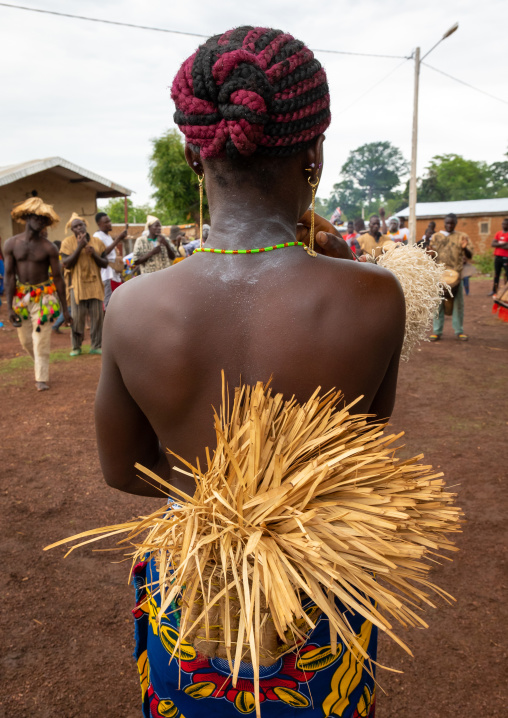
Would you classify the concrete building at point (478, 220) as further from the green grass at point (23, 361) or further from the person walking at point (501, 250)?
the green grass at point (23, 361)

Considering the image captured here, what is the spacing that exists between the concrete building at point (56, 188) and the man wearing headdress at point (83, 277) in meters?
5.85

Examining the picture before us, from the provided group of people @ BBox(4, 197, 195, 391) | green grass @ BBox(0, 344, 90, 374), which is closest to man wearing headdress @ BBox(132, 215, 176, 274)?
group of people @ BBox(4, 197, 195, 391)

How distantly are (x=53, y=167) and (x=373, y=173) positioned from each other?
306 feet

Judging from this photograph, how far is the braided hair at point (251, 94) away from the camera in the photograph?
1081 mm

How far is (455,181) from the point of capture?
190 ft

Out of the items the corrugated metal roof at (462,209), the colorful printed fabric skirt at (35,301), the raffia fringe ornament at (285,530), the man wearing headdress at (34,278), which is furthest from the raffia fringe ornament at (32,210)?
the corrugated metal roof at (462,209)

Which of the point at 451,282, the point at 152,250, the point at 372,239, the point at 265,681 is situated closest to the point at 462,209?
the point at 372,239

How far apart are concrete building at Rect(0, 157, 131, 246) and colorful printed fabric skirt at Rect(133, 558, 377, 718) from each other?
44.9 ft

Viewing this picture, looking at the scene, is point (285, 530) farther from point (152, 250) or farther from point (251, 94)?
point (152, 250)

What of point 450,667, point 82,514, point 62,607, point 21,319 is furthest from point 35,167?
point 450,667

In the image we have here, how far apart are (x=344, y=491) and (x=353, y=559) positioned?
0.39ft

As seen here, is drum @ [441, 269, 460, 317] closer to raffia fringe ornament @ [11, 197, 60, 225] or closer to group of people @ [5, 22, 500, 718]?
raffia fringe ornament @ [11, 197, 60, 225]

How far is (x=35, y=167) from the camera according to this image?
13508 millimetres

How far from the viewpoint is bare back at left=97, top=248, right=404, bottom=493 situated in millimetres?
1115
